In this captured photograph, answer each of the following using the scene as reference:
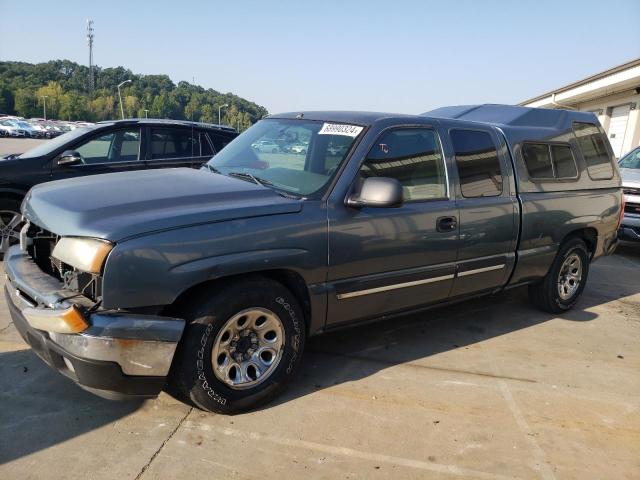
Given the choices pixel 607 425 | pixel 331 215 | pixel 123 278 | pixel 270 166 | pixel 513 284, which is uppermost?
pixel 270 166

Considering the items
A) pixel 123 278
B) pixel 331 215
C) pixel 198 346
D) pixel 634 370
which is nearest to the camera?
pixel 123 278

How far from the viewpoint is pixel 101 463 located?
2.61 metres

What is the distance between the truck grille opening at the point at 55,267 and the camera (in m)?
2.69

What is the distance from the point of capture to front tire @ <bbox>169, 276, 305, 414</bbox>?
9.34 ft

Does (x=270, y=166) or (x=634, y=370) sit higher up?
(x=270, y=166)

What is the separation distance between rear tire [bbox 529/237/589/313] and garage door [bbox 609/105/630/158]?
16.5 metres

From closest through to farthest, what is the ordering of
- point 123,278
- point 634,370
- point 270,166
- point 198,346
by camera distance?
point 123,278 < point 198,346 < point 270,166 < point 634,370

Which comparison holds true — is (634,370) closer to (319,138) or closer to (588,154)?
(588,154)

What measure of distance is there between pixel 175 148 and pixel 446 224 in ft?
14.9

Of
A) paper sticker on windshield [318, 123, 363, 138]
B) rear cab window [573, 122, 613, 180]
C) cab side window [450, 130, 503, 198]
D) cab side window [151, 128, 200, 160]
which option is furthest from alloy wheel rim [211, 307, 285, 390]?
cab side window [151, 128, 200, 160]

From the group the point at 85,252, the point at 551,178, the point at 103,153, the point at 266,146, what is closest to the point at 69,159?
→ the point at 103,153

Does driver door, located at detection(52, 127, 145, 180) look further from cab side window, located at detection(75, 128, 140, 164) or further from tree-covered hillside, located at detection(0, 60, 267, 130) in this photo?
tree-covered hillside, located at detection(0, 60, 267, 130)

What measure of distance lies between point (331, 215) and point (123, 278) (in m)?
1.31

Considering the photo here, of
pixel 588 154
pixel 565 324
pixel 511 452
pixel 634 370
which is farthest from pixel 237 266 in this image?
pixel 588 154
